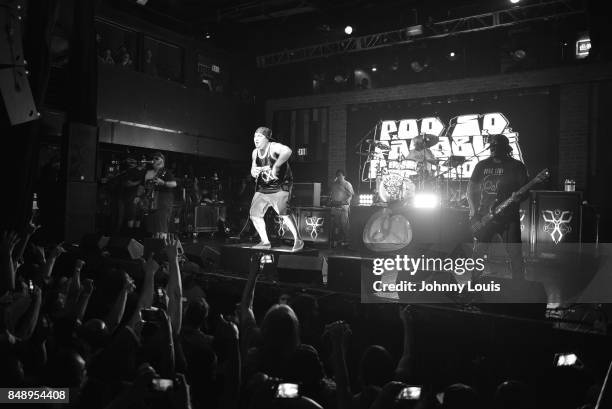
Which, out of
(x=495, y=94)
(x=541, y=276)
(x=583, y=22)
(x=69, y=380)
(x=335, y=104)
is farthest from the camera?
(x=335, y=104)

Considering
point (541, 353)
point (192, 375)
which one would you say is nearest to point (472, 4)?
point (541, 353)

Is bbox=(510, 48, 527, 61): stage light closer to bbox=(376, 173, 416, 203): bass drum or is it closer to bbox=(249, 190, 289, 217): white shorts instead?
bbox=(376, 173, 416, 203): bass drum

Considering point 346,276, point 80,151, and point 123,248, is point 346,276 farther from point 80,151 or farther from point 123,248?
point 80,151

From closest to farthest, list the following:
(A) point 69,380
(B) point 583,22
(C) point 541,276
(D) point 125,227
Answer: (A) point 69,380 < (C) point 541,276 < (D) point 125,227 < (B) point 583,22

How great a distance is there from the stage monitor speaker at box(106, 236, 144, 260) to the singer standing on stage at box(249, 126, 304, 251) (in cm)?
161

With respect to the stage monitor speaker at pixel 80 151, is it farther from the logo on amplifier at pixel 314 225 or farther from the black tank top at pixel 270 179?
the logo on amplifier at pixel 314 225

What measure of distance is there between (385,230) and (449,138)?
5.94 metres

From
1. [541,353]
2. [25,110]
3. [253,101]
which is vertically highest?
[253,101]

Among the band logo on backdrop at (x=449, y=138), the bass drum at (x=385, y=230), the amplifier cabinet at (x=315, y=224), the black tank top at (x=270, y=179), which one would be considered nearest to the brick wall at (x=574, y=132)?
the band logo on backdrop at (x=449, y=138)

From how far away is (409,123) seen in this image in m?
12.7

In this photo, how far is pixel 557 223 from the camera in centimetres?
896

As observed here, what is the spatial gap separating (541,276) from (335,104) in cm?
877

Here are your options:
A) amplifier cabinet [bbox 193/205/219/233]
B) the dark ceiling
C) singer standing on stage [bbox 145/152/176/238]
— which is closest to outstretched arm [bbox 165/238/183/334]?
singer standing on stage [bbox 145/152/176/238]

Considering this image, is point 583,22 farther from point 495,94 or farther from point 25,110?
point 25,110
